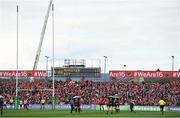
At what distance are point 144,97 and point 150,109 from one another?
8.78 meters

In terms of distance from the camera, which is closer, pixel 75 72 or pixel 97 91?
pixel 97 91

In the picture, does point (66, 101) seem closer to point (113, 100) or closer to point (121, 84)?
point (121, 84)

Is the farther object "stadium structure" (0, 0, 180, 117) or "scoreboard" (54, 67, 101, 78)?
"scoreboard" (54, 67, 101, 78)

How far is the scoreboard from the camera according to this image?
80.7m

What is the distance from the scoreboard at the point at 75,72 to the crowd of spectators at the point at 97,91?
75.2 inches

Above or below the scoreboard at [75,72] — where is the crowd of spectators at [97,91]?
below

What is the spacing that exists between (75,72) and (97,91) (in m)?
7.43

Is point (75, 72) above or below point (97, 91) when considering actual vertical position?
above

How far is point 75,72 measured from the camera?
266 feet

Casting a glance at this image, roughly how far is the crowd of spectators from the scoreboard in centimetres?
191

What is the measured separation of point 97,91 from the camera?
2945 inches

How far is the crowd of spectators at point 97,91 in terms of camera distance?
7000 centimetres

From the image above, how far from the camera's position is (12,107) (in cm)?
6912

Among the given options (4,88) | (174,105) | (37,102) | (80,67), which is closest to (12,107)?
(37,102)
